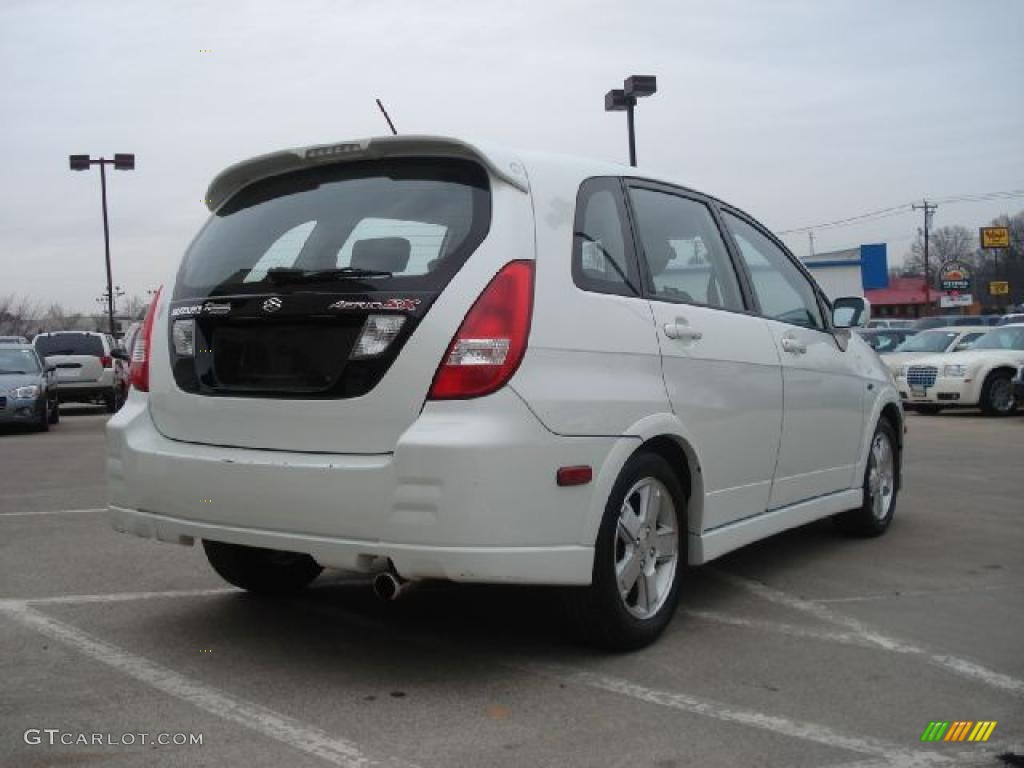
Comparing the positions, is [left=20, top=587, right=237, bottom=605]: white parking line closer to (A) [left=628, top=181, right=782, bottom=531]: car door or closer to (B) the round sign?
(A) [left=628, top=181, right=782, bottom=531]: car door

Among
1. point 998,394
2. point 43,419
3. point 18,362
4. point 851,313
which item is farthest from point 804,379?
point 18,362

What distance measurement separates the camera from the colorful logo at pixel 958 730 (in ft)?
10.7

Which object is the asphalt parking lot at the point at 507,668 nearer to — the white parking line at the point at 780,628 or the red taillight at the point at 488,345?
the white parking line at the point at 780,628

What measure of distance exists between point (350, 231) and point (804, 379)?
250cm

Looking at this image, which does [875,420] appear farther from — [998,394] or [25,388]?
[25,388]

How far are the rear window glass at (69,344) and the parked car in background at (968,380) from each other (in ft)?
50.8

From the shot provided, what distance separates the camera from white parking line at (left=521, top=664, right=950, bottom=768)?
3111 millimetres

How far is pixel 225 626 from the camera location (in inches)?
175

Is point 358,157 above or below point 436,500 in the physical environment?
above

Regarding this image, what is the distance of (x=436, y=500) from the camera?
133 inches

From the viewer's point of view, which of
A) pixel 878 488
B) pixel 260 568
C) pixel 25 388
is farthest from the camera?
pixel 25 388

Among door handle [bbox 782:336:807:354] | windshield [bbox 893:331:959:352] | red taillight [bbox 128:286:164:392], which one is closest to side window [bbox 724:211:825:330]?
door handle [bbox 782:336:807:354]

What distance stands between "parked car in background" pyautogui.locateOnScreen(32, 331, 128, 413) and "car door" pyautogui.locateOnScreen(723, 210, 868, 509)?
54.0 feet

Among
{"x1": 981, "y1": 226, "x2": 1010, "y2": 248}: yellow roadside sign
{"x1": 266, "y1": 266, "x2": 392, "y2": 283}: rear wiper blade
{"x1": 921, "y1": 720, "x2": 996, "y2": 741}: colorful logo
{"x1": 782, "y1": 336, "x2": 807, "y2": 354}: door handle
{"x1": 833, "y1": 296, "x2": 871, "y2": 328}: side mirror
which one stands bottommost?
{"x1": 921, "y1": 720, "x2": 996, "y2": 741}: colorful logo
